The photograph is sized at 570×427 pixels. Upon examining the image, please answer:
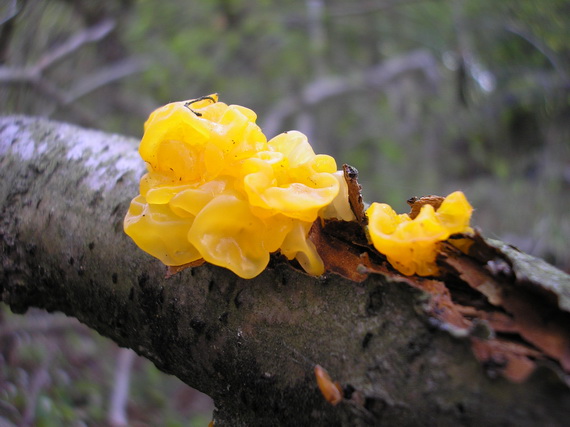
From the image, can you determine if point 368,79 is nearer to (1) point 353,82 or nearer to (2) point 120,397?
(1) point 353,82

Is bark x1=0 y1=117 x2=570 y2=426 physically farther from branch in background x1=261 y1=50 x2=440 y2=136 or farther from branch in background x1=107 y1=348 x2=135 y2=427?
branch in background x1=261 y1=50 x2=440 y2=136

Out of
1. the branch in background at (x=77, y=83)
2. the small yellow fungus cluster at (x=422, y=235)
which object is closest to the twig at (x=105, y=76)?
the branch in background at (x=77, y=83)

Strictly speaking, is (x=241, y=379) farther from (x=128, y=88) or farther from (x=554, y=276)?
(x=128, y=88)

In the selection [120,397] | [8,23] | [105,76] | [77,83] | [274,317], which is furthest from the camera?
[105,76]

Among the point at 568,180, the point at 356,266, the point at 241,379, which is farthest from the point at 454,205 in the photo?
the point at 568,180

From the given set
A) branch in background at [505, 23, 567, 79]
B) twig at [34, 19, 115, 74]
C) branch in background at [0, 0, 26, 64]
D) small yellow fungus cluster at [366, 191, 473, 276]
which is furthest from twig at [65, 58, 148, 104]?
branch in background at [505, 23, 567, 79]

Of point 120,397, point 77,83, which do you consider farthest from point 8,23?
point 120,397

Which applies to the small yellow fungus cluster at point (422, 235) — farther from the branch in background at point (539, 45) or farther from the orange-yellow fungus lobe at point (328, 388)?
the branch in background at point (539, 45)
